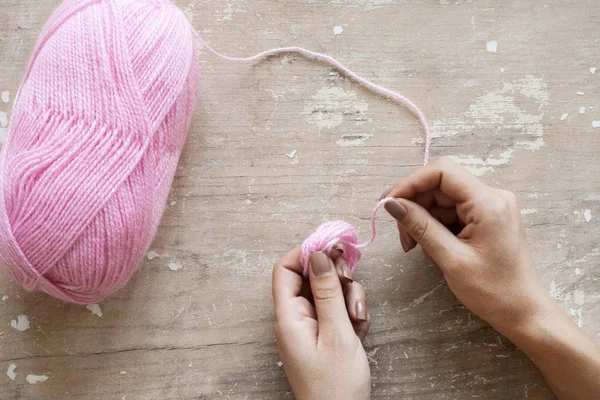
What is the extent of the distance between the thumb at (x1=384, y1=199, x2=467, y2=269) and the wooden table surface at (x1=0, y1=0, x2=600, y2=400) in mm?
→ 116

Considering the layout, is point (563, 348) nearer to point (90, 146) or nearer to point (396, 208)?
point (396, 208)

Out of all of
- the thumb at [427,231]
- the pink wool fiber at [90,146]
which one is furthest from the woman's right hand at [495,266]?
the pink wool fiber at [90,146]

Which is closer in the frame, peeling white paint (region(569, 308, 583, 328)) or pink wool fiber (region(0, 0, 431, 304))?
pink wool fiber (region(0, 0, 431, 304))

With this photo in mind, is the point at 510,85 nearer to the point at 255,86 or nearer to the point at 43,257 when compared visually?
the point at 255,86

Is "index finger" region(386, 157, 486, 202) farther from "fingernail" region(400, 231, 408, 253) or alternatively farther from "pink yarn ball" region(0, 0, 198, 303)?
"pink yarn ball" region(0, 0, 198, 303)

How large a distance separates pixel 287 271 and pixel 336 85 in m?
0.32

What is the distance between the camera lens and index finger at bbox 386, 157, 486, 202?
2.52ft

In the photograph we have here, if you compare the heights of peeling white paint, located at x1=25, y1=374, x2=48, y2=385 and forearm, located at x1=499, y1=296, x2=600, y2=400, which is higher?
forearm, located at x1=499, y1=296, x2=600, y2=400

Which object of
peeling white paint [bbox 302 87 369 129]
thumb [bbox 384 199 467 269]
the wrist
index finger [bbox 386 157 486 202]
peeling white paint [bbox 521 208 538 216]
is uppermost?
peeling white paint [bbox 302 87 369 129]

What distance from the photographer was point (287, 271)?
80cm

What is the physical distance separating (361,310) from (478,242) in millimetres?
192

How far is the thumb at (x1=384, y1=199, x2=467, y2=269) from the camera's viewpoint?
0.76 metres

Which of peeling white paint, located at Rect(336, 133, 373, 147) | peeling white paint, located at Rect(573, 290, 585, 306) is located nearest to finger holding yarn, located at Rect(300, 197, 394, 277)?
peeling white paint, located at Rect(336, 133, 373, 147)

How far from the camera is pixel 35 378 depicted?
0.83 m
